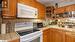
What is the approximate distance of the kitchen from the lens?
6.47 ft

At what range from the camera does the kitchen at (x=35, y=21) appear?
77.7 inches

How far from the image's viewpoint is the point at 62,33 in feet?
11.8

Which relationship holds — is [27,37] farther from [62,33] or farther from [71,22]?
[71,22]

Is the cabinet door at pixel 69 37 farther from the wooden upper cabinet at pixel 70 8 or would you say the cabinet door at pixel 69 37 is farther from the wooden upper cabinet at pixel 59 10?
the wooden upper cabinet at pixel 59 10

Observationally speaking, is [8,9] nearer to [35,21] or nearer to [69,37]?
[35,21]

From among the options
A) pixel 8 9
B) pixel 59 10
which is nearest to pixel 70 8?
pixel 59 10

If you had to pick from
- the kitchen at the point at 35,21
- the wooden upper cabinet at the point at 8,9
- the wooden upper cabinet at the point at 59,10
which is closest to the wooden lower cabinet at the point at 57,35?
the kitchen at the point at 35,21

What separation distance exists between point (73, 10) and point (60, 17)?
77cm

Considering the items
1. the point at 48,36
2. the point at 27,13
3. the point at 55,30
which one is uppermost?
the point at 27,13

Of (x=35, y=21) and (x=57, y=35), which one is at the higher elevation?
(x=35, y=21)

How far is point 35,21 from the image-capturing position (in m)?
3.69

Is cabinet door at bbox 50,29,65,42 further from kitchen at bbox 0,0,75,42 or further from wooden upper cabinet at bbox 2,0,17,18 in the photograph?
wooden upper cabinet at bbox 2,0,17,18

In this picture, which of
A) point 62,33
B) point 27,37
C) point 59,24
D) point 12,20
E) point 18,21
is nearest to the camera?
point 27,37

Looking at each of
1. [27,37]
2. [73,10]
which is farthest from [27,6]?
[73,10]
